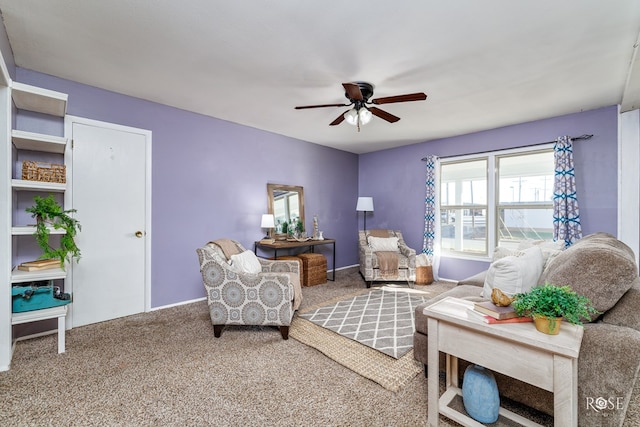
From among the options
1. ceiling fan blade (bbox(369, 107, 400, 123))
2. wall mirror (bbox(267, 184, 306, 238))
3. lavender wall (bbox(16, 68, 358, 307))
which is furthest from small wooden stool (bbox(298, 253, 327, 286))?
ceiling fan blade (bbox(369, 107, 400, 123))

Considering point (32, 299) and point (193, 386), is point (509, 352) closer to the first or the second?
point (193, 386)

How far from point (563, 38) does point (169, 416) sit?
3748 millimetres

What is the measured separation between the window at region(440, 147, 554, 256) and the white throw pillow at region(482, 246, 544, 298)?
2.68 metres

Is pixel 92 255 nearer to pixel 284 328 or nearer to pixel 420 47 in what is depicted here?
pixel 284 328

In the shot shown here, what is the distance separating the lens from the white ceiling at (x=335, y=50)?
1862 millimetres

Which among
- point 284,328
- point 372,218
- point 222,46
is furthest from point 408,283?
point 222,46

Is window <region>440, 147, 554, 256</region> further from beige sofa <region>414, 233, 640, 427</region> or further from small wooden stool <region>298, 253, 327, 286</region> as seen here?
beige sofa <region>414, 233, 640, 427</region>

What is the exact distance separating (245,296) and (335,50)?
2277 mm

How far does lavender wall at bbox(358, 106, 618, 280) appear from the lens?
11.5 feet

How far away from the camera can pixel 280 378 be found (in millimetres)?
1989

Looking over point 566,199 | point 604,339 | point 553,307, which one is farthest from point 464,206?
point 553,307

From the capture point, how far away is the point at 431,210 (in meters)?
4.92

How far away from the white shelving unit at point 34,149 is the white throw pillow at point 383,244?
3.94m

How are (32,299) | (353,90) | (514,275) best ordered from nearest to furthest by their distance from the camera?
(514,275)
(32,299)
(353,90)
